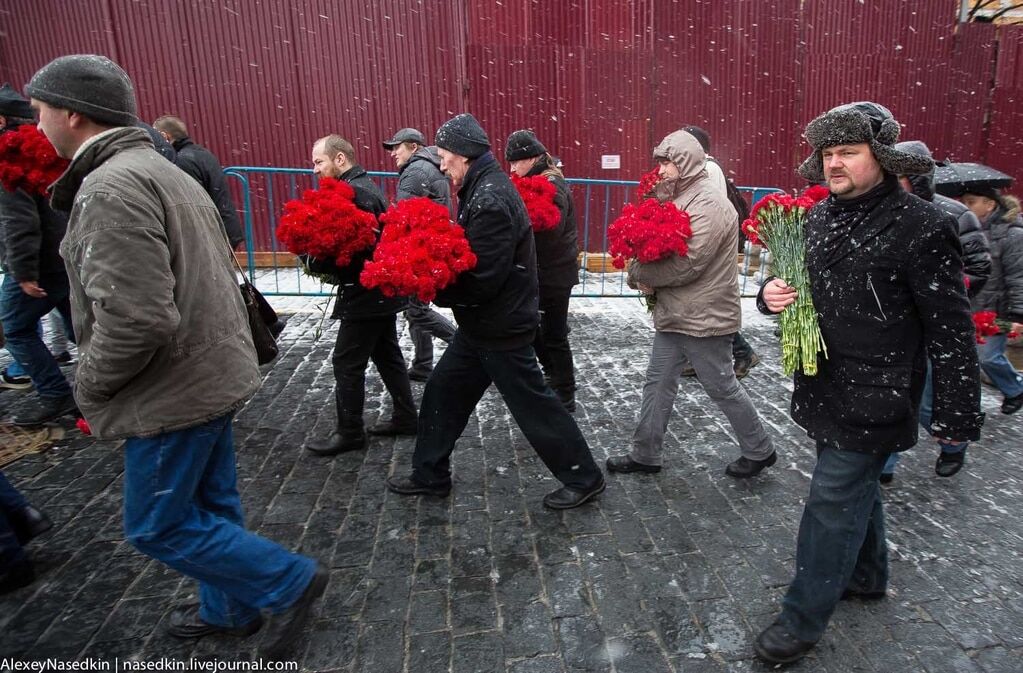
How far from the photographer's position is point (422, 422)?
376 centimetres

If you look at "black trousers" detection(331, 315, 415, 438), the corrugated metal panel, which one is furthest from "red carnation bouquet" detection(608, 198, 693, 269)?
the corrugated metal panel

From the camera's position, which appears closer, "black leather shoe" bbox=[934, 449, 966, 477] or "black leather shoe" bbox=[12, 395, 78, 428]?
"black leather shoe" bbox=[934, 449, 966, 477]

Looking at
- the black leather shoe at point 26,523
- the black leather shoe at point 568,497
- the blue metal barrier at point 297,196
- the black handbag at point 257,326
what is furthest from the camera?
the blue metal barrier at point 297,196

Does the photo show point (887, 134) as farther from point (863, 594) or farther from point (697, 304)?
point (863, 594)

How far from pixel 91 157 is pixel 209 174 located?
14.3 feet

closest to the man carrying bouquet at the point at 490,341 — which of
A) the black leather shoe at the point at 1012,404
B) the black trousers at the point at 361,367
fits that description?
the black trousers at the point at 361,367

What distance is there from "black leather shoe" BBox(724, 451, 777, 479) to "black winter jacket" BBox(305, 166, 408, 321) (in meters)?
2.37

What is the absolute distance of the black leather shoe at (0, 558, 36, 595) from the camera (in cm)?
296

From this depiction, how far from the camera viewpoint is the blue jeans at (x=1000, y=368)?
16.1 ft

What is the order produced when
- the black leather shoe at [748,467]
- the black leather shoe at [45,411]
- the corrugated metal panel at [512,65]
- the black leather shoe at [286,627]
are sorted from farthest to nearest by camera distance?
the corrugated metal panel at [512,65] → the black leather shoe at [45,411] → the black leather shoe at [748,467] → the black leather shoe at [286,627]

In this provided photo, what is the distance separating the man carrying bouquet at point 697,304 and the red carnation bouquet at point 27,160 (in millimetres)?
3771

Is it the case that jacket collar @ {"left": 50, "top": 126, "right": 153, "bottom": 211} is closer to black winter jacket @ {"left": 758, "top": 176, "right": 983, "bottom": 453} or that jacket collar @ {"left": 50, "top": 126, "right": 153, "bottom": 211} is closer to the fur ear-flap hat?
the fur ear-flap hat

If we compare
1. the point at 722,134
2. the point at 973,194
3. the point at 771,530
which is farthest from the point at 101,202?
the point at 722,134

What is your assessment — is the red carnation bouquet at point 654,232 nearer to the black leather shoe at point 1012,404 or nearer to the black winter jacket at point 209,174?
the black leather shoe at point 1012,404
